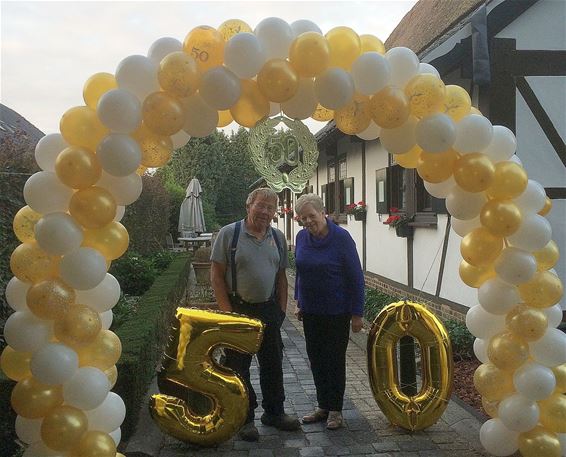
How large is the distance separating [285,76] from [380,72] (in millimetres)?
543

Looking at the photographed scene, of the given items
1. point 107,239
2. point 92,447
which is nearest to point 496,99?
point 107,239

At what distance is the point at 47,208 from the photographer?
2816mm

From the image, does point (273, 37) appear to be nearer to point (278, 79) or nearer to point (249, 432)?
point (278, 79)

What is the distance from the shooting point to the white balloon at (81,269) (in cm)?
273

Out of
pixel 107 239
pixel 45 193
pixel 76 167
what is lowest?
pixel 107 239

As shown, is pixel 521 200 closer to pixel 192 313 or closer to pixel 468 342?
pixel 192 313

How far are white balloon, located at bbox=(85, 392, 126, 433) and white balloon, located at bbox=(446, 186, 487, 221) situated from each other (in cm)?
224

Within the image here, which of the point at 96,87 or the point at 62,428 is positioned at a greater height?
the point at 96,87

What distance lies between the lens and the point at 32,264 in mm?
2768

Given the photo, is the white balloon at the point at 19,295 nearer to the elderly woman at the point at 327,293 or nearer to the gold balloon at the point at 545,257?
the elderly woman at the point at 327,293

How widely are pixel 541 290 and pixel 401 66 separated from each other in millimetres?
1555

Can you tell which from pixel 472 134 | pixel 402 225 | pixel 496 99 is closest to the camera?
pixel 472 134

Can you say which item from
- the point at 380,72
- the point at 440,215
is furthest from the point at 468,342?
the point at 380,72

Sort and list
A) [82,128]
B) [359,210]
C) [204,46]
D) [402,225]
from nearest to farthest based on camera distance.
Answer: [82,128]
[204,46]
[402,225]
[359,210]
